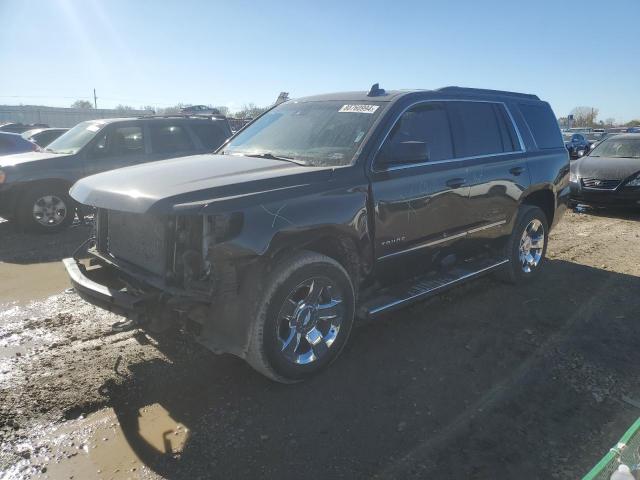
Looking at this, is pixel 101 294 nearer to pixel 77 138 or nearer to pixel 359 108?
pixel 359 108

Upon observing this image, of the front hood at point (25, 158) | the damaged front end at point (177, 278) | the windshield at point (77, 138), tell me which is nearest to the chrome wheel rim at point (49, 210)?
the front hood at point (25, 158)

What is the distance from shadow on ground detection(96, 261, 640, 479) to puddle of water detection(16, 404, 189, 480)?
0.11 ft

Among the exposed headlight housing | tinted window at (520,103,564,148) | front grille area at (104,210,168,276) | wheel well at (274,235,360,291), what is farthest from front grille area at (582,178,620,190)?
front grille area at (104,210,168,276)

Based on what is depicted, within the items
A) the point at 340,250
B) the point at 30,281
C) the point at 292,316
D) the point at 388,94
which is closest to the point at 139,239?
the point at 292,316

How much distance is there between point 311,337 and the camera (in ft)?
11.4

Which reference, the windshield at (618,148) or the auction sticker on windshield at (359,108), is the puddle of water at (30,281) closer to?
the auction sticker on windshield at (359,108)

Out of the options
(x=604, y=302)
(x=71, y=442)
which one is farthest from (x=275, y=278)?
(x=604, y=302)

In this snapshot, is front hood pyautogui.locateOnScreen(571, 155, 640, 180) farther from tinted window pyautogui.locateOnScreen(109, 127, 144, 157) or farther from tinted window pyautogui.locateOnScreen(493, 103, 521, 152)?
tinted window pyautogui.locateOnScreen(109, 127, 144, 157)

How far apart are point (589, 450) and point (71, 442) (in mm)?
3023

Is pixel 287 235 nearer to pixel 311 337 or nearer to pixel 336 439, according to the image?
pixel 311 337

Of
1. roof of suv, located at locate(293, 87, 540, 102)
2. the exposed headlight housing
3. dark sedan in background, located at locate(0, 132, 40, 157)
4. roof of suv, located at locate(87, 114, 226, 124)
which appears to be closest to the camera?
roof of suv, located at locate(293, 87, 540, 102)

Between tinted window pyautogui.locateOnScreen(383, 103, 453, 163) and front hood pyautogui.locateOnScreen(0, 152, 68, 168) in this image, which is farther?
front hood pyautogui.locateOnScreen(0, 152, 68, 168)

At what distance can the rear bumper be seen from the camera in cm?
974

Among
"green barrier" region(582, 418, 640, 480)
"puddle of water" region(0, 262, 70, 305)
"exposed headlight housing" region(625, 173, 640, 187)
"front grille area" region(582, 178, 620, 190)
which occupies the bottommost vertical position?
"puddle of water" region(0, 262, 70, 305)
